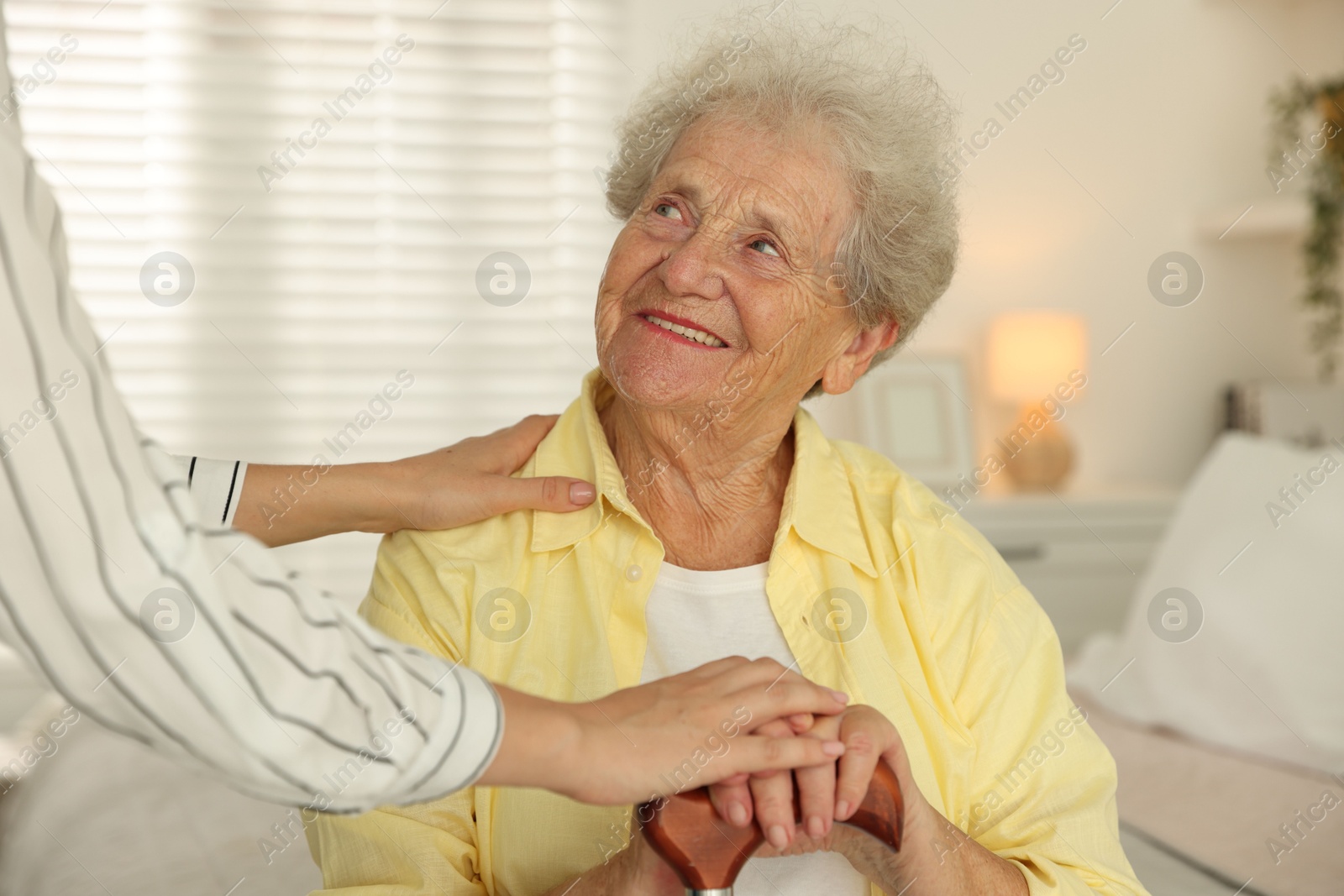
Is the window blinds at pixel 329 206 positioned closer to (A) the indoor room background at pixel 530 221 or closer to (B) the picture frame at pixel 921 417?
(A) the indoor room background at pixel 530 221

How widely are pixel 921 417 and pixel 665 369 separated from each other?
105 inches

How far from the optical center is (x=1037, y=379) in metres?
3.77

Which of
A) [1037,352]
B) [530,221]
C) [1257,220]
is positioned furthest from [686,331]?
[1257,220]

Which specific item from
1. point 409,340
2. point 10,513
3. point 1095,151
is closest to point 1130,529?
point 1095,151

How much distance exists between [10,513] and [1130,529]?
135 inches

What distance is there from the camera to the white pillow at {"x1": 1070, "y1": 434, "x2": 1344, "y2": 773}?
2135 millimetres

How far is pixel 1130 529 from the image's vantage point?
3.61 meters

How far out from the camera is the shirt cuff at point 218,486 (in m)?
1.29

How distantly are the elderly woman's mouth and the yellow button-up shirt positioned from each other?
0.39 feet

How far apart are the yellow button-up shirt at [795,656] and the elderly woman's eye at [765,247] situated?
0.20 m

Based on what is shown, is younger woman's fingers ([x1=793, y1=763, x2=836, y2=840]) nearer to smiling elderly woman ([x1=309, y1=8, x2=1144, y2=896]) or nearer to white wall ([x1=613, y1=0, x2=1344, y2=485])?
smiling elderly woman ([x1=309, y1=8, x2=1144, y2=896])

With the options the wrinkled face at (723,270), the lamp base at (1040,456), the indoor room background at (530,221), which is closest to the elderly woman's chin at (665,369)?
the wrinkled face at (723,270)

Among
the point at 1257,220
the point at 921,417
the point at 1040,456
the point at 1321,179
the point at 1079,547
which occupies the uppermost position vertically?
the point at 1321,179

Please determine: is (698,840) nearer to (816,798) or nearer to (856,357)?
(816,798)
